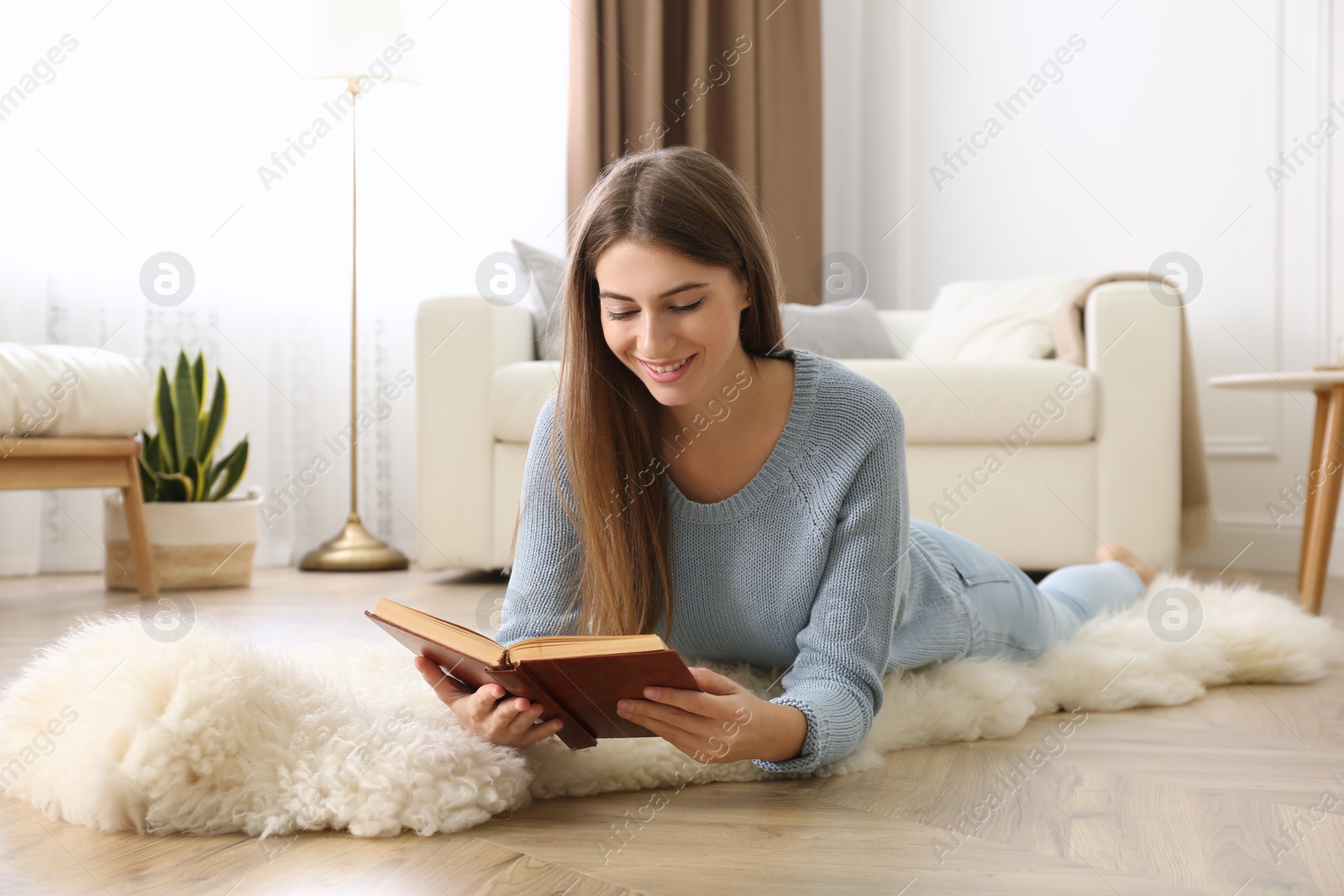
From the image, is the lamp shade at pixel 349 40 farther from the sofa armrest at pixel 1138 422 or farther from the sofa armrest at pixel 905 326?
the sofa armrest at pixel 1138 422

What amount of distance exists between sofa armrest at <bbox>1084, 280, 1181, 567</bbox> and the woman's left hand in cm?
168

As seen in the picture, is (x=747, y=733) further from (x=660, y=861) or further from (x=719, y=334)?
(x=719, y=334)

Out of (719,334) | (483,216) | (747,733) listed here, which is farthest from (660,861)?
(483,216)

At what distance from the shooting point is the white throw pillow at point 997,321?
9.18 ft

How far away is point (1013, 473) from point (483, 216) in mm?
1825

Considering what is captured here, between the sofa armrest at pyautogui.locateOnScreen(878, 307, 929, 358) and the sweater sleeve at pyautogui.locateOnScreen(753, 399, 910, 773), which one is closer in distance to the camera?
the sweater sleeve at pyautogui.locateOnScreen(753, 399, 910, 773)

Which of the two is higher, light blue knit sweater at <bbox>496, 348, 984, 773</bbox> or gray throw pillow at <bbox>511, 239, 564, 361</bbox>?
gray throw pillow at <bbox>511, 239, 564, 361</bbox>

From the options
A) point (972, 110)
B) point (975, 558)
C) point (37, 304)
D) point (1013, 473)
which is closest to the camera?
point (975, 558)

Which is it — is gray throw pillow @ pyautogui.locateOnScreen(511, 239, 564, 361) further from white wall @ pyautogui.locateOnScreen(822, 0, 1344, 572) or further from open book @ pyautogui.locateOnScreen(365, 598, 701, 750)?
open book @ pyautogui.locateOnScreen(365, 598, 701, 750)

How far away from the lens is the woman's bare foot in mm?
2008

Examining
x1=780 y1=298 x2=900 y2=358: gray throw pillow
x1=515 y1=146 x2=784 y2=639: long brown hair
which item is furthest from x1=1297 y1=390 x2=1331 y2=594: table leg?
x1=515 y1=146 x2=784 y2=639: long brown hair

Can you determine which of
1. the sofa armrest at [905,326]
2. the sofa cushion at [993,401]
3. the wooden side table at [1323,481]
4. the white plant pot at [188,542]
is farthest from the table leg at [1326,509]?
the white plant pot at [188,542]

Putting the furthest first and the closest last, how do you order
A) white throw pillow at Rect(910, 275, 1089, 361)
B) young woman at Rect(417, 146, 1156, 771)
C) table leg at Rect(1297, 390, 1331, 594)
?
white throw pillow at Rect(910, 275, 1089, 361)
table leg at Rect(1297, 390, 1331, 594)
young woman at Rect(417, 146, 1156, 771)

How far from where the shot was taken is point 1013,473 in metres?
2.49
